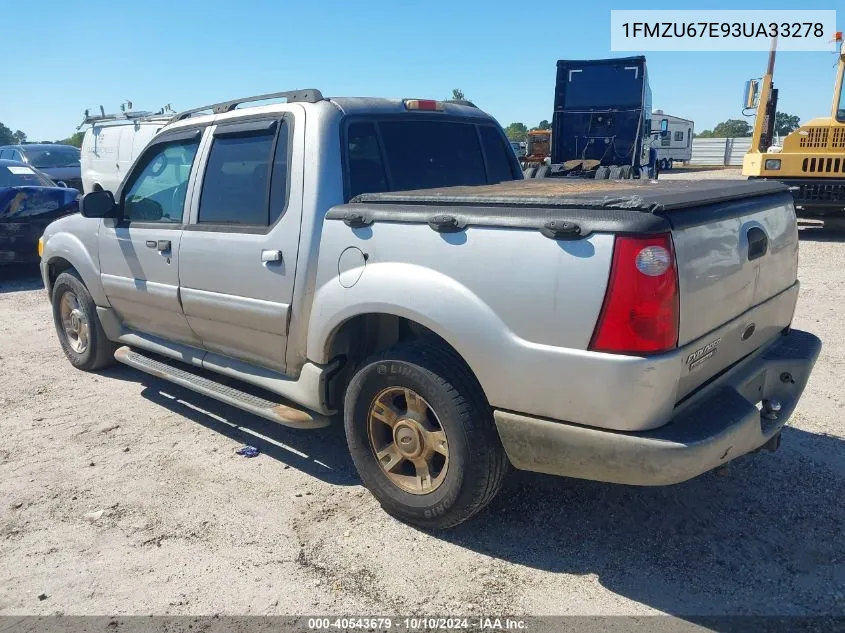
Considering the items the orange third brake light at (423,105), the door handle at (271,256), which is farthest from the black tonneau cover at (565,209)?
the orange third brake light at (423,105)

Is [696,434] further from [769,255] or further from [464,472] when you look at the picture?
[769,255]

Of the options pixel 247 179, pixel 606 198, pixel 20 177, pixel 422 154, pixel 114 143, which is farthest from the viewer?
pixel 114 143

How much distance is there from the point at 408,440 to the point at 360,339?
2.15 ft

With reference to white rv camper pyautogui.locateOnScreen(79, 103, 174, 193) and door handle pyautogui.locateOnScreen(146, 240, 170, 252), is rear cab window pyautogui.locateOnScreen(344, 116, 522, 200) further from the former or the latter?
white rv camper pyautogui.locateOnScreen(79, 103, 174, 193)

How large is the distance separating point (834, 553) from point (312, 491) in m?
2.50

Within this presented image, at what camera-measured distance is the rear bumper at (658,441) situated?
2.39 metres

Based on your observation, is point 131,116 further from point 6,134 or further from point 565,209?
point 6,134

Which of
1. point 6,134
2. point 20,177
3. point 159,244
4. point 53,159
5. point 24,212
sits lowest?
point 24,212

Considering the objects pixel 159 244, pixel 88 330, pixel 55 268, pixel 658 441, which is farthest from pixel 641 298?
pixel 55 268

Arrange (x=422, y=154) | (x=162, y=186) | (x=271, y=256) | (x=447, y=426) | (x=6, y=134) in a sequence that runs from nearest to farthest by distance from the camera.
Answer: (x=447, y=426) → (x=271, y=256) → (x=422, y=154) → (x=162, y=186) → (x=6, y=134)

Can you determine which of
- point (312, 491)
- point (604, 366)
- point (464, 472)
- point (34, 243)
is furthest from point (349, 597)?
point (34, 243)

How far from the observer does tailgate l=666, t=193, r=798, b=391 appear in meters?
2.45

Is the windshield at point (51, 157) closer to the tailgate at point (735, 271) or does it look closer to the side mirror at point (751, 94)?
the side mirror at point (751, 94)

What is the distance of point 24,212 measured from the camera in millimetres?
9312
